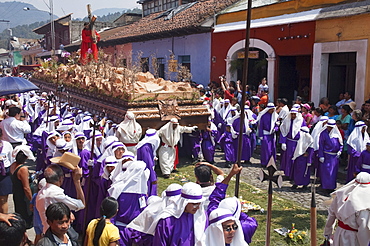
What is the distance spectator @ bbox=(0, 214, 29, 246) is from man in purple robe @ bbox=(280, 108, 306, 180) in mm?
6535

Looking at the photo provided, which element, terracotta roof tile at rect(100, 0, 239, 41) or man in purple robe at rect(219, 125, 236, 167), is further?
terracotta roof tile at rect(100, 0, 239, 41)

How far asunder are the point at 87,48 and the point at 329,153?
1038 cm

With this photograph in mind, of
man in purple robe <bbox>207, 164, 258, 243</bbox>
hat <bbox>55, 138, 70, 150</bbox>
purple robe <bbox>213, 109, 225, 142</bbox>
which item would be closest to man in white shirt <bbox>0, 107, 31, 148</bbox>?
hat <bbox>55, 138, 70, 150</bbox>

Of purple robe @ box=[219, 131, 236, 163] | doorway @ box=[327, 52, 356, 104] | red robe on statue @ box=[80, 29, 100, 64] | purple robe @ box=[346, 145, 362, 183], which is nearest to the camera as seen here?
purple robe @ box=[346, 145, 362, 183]

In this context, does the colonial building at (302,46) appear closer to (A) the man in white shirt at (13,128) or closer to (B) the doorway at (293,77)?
(B) the doorway at (293,77)

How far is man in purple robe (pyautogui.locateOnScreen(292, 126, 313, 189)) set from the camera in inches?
328

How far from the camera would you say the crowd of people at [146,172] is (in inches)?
151

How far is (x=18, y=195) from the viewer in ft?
18.4

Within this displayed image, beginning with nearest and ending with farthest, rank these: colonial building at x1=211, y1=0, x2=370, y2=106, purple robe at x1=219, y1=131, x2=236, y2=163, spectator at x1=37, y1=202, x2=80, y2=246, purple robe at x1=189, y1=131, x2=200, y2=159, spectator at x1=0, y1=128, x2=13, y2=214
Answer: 1. spectator at x1=37, y1=202, x2=80, y2=246
2. spectator at x1=0, y1=128, x2=13, y2=214
3. purple robe at x1=219, y1=131, x2=236, y2=163
4. purple robe at x1=189, y1=131, x2=200, y2=159
5. colonial building at x1=211, y1=0, x2=370, y2=106

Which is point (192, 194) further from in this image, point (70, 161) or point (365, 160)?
point (365, 160)

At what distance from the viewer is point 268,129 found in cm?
975

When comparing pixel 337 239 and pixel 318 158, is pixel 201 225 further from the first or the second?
pixel 318 158

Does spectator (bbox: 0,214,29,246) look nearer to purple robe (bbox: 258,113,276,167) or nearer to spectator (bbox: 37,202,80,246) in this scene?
spectator (bbox: 37,202,80,246)

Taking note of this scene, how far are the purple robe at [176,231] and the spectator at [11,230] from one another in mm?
1219
